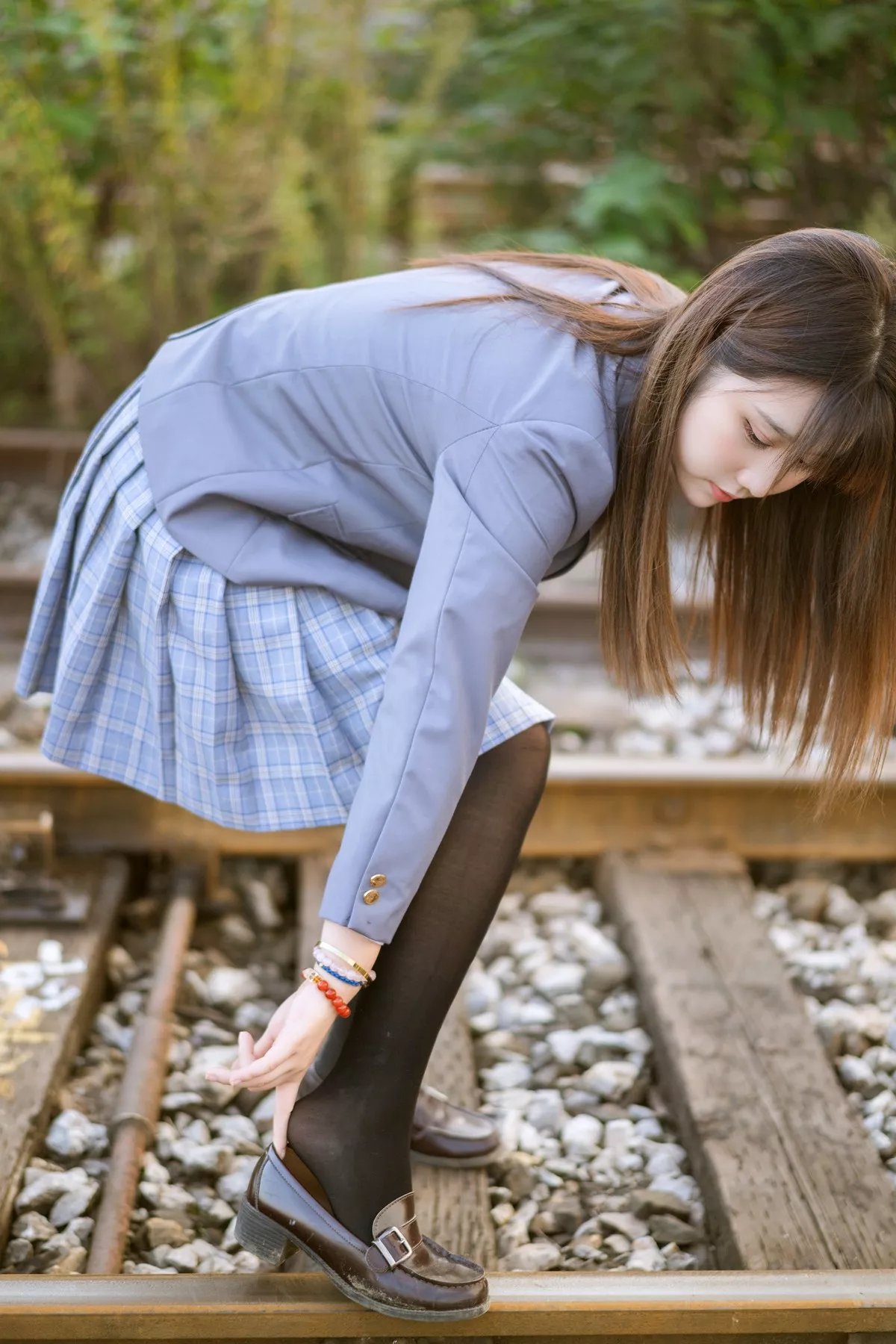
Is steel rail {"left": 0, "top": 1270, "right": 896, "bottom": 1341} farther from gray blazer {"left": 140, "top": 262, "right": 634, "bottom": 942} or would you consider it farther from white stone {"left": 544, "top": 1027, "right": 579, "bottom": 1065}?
white stone {"left": 544, "top": 1027, "right": 579, "bottom": 1065}

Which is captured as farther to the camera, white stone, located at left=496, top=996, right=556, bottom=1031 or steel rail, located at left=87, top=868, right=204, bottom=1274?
white stone, located at left=496, top=996, right=556, bottom=1031

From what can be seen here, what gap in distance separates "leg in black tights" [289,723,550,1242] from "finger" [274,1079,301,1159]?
0.02 metres

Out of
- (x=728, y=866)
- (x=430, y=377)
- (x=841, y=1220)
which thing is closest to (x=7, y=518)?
(x=728, y=866)

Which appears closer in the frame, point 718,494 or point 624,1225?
point 718,494

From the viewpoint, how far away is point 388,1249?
5.50 feet

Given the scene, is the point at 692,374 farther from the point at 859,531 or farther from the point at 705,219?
the point at 705,219

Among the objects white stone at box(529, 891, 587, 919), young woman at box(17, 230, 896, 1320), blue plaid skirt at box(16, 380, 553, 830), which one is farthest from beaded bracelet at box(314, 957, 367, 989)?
white stone at box(529, 891, 587, 919)

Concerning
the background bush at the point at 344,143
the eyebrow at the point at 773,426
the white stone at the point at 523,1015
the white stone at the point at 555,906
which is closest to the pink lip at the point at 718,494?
the eyebrow at the point at 773,426

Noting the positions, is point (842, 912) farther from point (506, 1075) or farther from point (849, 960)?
point (506, 1075)

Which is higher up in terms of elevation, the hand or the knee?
the knee

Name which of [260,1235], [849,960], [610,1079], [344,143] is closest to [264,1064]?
[260,1235]

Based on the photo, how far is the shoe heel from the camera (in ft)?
5.67

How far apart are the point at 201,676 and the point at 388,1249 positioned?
0.78 meters

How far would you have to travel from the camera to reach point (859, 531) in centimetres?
172
